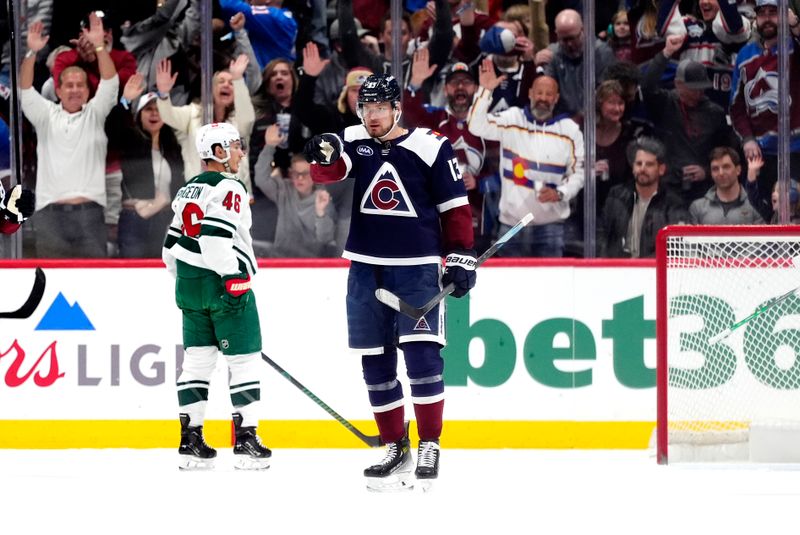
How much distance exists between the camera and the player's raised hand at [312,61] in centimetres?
542

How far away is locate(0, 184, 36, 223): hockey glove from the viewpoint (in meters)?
3.87

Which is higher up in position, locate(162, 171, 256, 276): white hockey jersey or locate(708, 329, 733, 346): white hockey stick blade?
locate(162, 171, 256, 276): white hockey jersey

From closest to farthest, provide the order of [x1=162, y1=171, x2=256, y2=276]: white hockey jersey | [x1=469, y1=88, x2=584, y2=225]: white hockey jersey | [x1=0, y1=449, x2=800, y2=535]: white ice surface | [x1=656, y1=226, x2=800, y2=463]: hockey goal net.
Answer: [x1=0, y1=449, x2=800, y2=535]: white ice surface, [x1=162, y1=171, x2=256, y2=276]: white hockey jersey, [x1=656, y1=226, x2=800, y2=463]: hockey goal net, [x1=469, y1=88, x2=584, y2=225]: white hockey jersey

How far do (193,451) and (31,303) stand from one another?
1.11 metres

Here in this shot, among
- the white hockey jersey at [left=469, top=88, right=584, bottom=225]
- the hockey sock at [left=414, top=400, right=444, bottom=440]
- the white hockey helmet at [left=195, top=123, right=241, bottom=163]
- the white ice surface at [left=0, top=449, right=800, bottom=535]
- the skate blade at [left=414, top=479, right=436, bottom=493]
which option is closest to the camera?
the white ice surface at [left=0, top=449, right=800, bottom=535]

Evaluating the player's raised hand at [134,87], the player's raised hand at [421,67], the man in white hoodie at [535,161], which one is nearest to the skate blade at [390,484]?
the man in white hoodie at [535,161]

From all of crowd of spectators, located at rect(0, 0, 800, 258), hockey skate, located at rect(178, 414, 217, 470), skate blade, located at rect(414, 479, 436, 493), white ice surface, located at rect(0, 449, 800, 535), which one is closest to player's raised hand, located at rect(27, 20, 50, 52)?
crowd of spectators, located at rect(0, 0, 800, 258)

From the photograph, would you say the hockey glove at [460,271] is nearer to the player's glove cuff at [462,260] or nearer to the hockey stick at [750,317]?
the player's glove cuff at [462,260]

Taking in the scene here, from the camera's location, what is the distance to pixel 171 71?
17.7 feet

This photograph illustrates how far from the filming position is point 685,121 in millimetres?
5320

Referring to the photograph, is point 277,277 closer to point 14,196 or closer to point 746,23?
point 14,196

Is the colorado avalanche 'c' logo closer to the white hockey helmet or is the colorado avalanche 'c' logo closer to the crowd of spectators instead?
the white hockey helmet

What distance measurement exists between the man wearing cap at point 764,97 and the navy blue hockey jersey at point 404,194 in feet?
6.40

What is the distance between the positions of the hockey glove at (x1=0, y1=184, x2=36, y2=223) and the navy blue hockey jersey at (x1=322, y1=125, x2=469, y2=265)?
1.01 m
